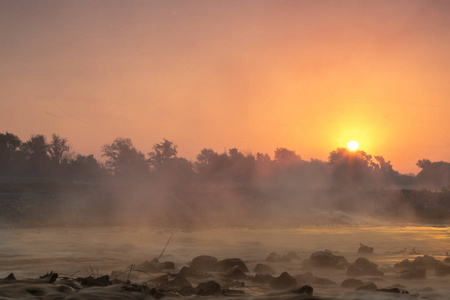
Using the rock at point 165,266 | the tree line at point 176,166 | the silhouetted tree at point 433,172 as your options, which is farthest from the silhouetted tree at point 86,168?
the silhouetted tree at point 433,172

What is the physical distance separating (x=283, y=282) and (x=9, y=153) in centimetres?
6446

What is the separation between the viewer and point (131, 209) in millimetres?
38625

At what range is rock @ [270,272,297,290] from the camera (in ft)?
34.8

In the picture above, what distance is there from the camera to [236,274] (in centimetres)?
1202

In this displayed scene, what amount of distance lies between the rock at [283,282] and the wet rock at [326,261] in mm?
3783

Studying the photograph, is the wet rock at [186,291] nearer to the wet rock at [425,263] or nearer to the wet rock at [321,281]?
the wet rock at [321,281]

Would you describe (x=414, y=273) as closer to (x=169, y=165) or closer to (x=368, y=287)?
(x=368, y=287)

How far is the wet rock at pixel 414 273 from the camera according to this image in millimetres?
12344

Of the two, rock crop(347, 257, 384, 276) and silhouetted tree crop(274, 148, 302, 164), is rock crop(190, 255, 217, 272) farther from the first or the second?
silhouetted tree crop(274, 148, 302, 164)

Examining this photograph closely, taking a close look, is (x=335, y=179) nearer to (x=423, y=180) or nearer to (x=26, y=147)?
(x=423, y=180)

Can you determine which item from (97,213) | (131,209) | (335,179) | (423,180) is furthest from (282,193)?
(423,180)

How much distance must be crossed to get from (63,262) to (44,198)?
24.1 metres

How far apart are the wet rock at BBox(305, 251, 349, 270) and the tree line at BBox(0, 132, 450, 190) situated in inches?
1798

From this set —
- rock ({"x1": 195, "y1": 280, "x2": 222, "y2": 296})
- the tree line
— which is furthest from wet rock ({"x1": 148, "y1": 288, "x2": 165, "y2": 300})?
the tree line
